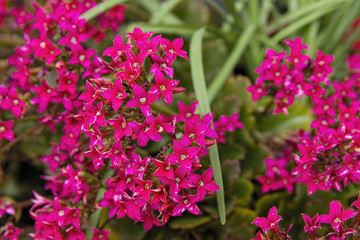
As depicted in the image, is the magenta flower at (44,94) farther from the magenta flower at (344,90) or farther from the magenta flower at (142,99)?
the magenta flower at (344,90)

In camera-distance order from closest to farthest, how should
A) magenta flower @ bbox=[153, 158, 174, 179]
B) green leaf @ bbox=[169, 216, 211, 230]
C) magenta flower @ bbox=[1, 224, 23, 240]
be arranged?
1. magenta flower @ bbox=[153, 158, 174, 179]
2. magenta flower @ bbox=[1, 224, 23, 240]
3. green leaf @ bbox=[169, 216, 211, 230]

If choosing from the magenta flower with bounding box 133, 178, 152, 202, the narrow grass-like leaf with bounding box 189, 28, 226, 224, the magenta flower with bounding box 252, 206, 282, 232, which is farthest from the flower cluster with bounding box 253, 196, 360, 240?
the magenta flower with bounding box 133, 178, 152, 202

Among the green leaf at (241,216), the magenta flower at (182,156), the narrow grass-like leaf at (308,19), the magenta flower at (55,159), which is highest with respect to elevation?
the narrow grass-like leaf at (308,19)

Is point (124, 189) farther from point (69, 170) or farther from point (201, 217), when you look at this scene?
point (201, 217)

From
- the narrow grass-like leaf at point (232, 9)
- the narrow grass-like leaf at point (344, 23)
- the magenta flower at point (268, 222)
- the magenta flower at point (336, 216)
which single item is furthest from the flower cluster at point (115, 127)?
the narrow grass-like leaf at point (344, 23)

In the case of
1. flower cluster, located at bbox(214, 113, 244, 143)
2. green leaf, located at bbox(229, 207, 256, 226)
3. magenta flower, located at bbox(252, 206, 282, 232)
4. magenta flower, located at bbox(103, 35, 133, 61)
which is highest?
magenta flower, located at bbox(103, 35, 133, 61)

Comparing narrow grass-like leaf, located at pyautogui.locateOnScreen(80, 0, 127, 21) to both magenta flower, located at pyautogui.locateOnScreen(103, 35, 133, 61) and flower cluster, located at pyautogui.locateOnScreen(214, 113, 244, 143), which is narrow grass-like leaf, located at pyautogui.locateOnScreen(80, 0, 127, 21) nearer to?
magenta flower, located at pyautogui.locateOnScreen(103, 35, 133, 61)

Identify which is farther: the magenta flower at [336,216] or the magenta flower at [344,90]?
the magenta flower at [344,90]

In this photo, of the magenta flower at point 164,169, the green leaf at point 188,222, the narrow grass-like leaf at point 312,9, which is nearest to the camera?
the magenta flower at point 164,169

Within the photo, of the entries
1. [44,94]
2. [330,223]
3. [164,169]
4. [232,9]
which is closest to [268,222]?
[330,223]
